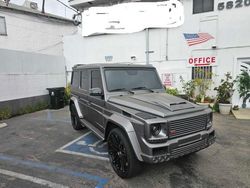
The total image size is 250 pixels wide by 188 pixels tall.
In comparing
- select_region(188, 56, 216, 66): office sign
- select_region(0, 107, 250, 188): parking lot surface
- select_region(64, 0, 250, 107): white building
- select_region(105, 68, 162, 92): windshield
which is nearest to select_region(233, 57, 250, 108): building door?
select_region(64, 0, 250, 107): white building

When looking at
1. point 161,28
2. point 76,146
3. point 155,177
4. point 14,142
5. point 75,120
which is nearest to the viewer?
point 155,177

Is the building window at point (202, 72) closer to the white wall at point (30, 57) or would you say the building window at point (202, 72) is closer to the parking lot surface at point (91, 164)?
the parking lot surface at point (91, 164)

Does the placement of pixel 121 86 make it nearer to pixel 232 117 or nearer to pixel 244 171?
pixel 244 171

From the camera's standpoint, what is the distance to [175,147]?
2.42 metres

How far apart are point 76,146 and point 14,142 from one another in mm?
1746

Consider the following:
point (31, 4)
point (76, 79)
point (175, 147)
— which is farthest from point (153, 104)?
point (31, 4)

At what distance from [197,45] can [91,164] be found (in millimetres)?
7111

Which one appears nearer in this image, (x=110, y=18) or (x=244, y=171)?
(x=244, y=171)

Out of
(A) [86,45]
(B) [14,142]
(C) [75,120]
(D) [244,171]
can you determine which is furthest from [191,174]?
(A) [86,45]

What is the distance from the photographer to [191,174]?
2945mm

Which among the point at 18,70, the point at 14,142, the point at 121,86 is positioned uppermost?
the point at 18,70

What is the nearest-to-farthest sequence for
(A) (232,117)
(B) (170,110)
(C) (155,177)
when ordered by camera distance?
1. (B) (170,110)
2. (C) (155,177)
3. (A) (232,117)

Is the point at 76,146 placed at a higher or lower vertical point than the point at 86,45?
lower

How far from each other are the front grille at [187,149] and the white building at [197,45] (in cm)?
604
